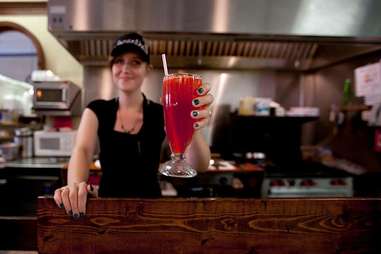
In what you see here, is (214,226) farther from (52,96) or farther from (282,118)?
(52,96)

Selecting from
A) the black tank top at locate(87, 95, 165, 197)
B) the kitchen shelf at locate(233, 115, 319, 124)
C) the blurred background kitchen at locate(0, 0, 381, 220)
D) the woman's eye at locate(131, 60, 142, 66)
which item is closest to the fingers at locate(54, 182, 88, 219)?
the black tank top at locate(87, 95, 165, 197)

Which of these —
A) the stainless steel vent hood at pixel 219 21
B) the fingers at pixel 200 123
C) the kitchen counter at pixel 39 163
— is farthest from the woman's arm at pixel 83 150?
the kitchen counter at pixel 39 163

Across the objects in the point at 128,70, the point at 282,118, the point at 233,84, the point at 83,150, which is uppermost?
the point at 233,84

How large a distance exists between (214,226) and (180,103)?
0.36 m

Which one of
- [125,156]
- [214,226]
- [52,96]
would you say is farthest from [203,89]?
[52,96]

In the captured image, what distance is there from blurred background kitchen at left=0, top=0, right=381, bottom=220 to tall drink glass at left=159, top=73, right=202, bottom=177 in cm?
140

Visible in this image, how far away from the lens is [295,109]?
125 inches

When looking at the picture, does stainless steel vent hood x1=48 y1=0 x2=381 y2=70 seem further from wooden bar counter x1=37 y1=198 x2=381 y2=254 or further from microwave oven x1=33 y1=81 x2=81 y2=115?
wooden bar counter x1=37 y1=198 x2=381 y2=254

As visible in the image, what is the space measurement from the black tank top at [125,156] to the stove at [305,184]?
1.55 meters

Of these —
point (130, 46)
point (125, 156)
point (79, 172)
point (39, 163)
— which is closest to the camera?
point (79, 172)

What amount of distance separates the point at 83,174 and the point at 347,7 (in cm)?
284

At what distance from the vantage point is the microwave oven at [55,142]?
298 cm

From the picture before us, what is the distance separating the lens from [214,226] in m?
0.73

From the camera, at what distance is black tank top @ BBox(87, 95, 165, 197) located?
1200mm
